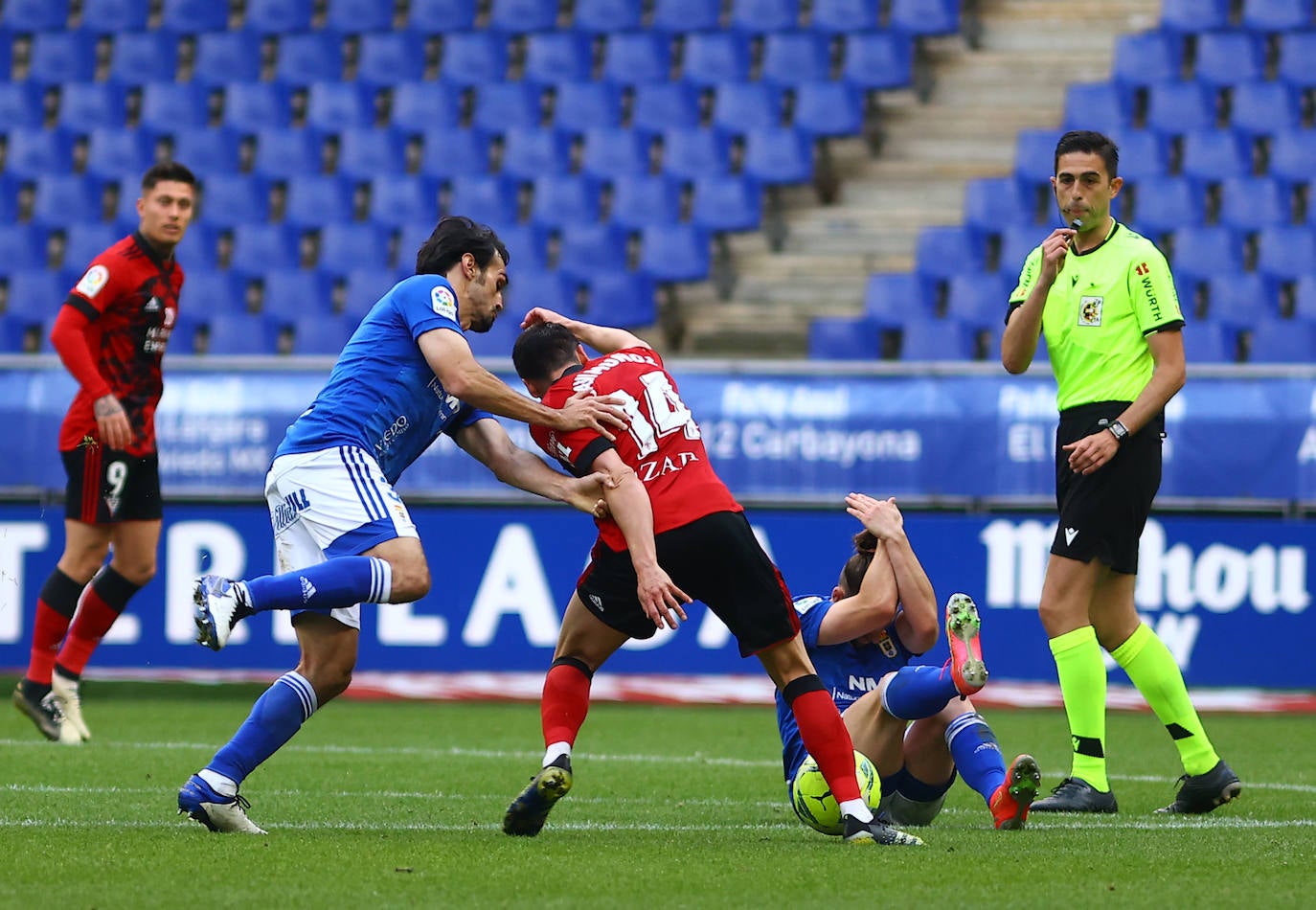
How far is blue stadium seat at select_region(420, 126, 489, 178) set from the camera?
15453 millimetres

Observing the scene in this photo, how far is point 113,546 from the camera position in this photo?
8.03 m

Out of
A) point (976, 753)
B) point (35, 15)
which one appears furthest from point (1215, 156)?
point (35, 15)

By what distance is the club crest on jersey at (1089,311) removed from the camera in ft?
19.6

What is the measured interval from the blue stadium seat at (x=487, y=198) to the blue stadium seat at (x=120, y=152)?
2921 millimetres

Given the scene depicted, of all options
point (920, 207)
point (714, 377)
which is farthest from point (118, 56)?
point (714, 377)

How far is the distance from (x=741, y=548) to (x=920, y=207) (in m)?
10.4

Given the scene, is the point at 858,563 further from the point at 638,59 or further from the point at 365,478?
the point at 638,59

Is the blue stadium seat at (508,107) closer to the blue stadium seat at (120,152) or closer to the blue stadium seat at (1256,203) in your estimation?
the blue stadium seat at (120,152)

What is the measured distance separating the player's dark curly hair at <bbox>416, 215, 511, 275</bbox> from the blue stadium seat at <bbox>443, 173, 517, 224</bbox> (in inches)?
369

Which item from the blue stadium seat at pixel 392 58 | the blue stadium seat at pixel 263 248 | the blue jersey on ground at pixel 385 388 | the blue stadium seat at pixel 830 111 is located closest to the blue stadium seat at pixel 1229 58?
the blue stadium seat at pixel 830 111

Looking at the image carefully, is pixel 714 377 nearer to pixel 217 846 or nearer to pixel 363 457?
pixel 363 457

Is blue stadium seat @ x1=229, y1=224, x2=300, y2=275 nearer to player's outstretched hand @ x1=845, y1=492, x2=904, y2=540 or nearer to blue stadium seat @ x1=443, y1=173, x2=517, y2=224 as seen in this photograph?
blue stadium seat @ x1=443, y1=173, x2=517, y2=224

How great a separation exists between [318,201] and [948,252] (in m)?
5.20

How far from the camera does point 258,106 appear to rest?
53.4ft
